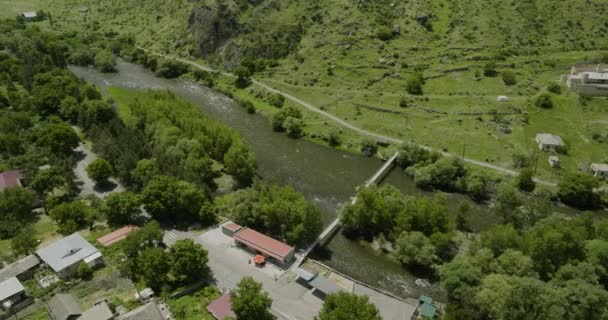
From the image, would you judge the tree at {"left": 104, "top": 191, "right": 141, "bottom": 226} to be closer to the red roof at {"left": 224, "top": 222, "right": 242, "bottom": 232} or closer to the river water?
the red roof at {"left": 224, "top": 222, "right": 242, "bottom": 232}

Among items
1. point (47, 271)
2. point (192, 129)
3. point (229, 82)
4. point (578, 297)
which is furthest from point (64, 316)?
point (229, 82)

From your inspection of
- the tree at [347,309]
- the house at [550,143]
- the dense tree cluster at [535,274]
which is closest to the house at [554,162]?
the house at [550,143]

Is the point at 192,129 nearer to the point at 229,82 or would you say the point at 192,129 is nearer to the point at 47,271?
the point at 47,271

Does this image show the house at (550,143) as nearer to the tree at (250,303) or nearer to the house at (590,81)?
the house at (590,81)

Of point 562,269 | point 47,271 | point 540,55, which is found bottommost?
point 47,271

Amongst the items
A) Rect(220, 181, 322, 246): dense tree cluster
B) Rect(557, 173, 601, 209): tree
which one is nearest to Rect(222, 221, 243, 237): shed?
Rect(220, 181, 322, 246): dense tree cluster

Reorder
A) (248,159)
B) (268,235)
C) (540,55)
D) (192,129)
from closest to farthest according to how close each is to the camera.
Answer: (268,235) → (248,159) → (192,129) → (540,55)
